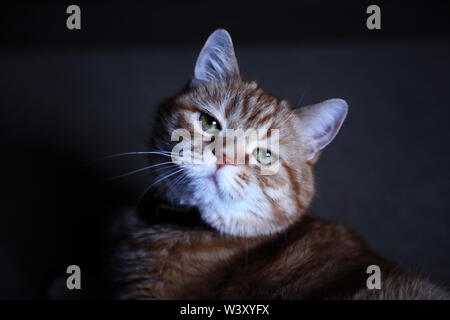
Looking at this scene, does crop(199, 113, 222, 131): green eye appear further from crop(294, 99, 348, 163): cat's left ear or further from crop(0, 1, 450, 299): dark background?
crop(0, 1, 450, 299): dark background

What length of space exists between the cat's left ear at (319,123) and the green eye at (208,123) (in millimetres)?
328

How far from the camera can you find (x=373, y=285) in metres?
1.33

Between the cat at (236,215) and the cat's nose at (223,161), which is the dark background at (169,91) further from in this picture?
the cat's nose at (223,161)

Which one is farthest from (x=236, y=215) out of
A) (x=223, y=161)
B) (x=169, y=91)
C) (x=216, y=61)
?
(x=169, y=91)

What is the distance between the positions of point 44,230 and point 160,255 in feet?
2.66

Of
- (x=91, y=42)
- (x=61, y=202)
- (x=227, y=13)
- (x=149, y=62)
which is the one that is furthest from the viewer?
(x=149, y=62)

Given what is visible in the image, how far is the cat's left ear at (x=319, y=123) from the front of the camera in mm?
1426

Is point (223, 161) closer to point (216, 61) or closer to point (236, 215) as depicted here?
point (236, 215)

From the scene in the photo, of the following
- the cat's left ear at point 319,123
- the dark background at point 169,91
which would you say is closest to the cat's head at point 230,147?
the cat's left ear at point 319,123

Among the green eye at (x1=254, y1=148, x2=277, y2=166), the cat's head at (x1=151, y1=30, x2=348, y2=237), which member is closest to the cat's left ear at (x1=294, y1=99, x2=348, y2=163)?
the cat's head at (x1=151, y1=30, x2=348, y2=237)

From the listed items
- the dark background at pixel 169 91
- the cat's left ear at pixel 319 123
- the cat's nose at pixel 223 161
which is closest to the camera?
the cat's nose at pixel 223 161

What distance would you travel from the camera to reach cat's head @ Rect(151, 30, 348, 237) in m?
1.36
